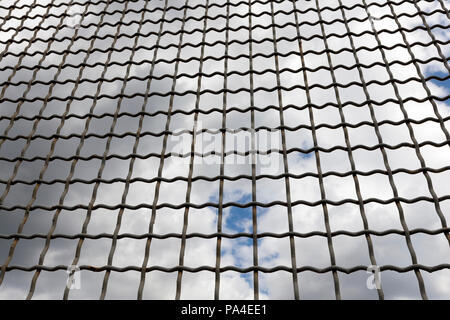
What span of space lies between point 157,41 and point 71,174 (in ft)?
4.73

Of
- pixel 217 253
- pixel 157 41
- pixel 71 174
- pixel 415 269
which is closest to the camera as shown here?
pixel 415 269

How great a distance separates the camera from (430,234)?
6.17ft
